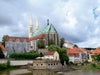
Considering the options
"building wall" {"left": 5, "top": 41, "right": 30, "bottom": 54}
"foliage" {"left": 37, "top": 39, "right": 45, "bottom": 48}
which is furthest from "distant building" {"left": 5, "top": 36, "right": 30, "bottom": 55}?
"foliage" {"left": 37, "top": 39, "right": 45, "bottom": 48}

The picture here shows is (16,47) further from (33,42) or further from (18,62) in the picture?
(18,62)

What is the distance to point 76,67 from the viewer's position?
72.8m

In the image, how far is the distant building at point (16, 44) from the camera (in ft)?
313

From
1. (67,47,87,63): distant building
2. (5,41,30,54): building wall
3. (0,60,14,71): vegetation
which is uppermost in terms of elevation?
(5,41,30,54): building wall

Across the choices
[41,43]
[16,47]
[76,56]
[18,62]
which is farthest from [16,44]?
[76,56]

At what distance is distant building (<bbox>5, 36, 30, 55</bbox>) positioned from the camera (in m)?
95.2

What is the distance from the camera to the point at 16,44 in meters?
98.2

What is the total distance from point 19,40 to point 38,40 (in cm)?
1353

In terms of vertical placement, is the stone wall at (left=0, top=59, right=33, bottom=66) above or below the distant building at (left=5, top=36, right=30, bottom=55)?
below

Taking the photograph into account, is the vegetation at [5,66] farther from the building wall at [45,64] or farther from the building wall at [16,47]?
the building wall at [16,47]

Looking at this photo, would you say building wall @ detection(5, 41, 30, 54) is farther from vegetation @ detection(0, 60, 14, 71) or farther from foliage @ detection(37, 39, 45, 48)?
vegetation @ detection(0, 60, 14, 71)

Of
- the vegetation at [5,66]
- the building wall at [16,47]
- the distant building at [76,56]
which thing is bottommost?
the vegetation at [5,66]

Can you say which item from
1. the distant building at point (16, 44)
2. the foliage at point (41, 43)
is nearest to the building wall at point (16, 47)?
the distant building at point (16, 44)

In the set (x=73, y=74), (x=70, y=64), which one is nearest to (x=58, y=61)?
(x=70, y=64)
